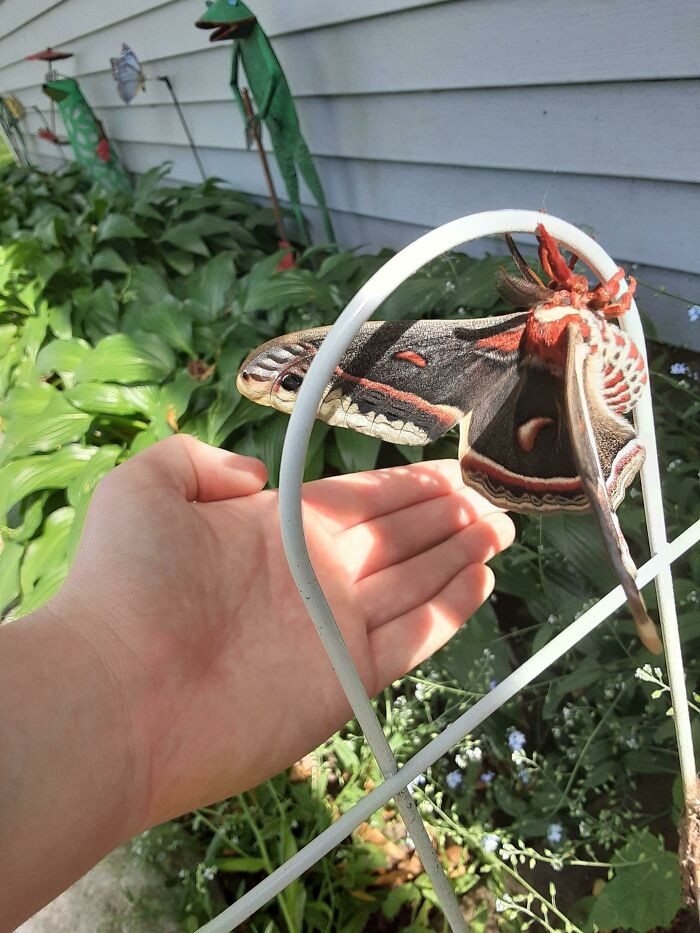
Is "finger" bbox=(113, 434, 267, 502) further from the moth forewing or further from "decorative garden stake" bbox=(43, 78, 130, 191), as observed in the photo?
"decorative garden stake" bbox=(43, 78, 130, 191)

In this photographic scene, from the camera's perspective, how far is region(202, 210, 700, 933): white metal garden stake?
0.48 meters

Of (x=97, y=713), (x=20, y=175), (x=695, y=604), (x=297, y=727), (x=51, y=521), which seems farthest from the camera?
(x=20, y=175)

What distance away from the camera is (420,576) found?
3.37 ft

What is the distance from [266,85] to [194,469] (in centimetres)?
193

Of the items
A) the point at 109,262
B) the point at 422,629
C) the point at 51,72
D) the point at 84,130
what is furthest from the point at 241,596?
the point at 51,72

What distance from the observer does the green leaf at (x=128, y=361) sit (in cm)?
207

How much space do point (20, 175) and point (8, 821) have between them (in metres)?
5.48

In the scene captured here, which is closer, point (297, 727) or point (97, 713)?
point (97, 713)

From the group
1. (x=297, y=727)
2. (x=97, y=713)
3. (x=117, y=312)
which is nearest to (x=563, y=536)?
(x=297, y=727)

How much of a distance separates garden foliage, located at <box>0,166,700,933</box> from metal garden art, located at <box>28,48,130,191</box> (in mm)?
1814

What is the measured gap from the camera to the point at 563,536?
1329mm

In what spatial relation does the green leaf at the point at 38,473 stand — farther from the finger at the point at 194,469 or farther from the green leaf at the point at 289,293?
the finger at the point at 194,469

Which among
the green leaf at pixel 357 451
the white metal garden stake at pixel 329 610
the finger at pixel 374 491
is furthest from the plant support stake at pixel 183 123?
the white metal garden stake at pixel 329 610

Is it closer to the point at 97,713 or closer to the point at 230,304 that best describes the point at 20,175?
the point at 230,304
